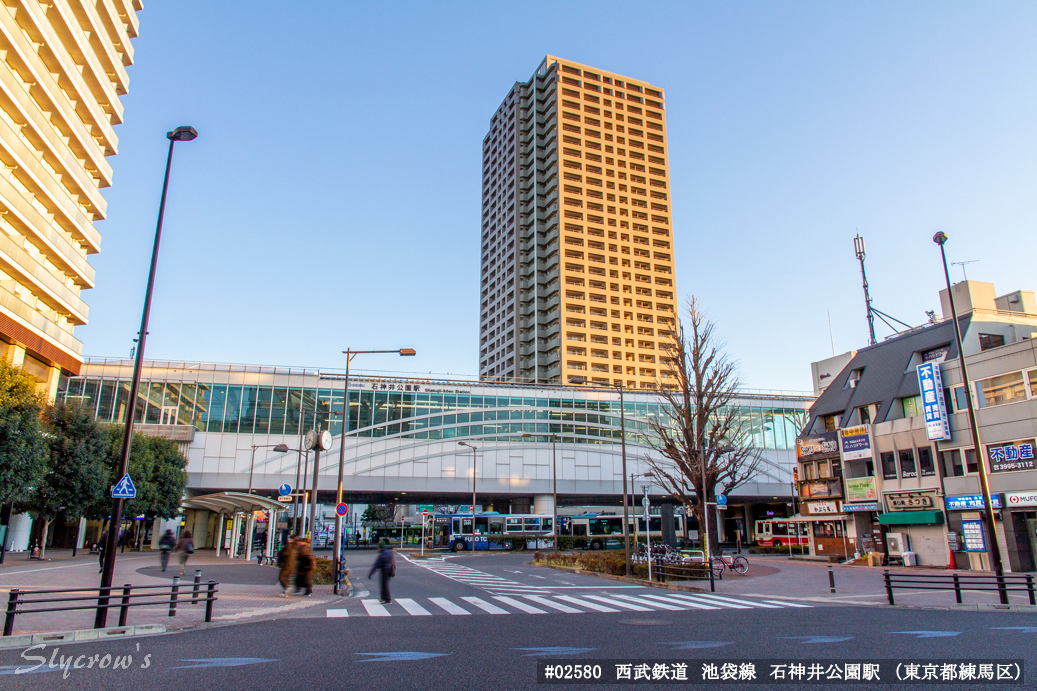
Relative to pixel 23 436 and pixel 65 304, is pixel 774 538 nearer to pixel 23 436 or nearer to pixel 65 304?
pixel 23 436

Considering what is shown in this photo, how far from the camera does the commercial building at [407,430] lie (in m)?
61.0

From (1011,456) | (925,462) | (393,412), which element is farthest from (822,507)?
Result: (393,412)

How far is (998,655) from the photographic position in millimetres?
9438

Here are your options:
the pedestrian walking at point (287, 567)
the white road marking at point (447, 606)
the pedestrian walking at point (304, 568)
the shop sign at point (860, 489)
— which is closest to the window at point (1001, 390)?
the shop sign at point (860, 489)

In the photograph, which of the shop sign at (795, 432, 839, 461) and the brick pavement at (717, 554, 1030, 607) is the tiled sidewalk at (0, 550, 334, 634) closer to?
the brick pavement at (717, 554, 1030, 607)

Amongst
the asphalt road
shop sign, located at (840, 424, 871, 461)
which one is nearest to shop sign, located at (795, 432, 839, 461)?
shop sign, located at (840, 424, 871, 461)

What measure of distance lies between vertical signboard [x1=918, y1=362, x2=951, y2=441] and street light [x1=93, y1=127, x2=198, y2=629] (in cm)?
3410

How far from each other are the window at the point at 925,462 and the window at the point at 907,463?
1.31ft

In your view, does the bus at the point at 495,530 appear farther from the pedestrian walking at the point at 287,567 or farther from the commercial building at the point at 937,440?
the pedestrian walking at the point at 287,567

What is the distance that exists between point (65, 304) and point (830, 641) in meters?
47.4

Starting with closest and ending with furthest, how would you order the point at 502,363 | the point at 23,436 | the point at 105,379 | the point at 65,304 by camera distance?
1. the point at 23,436
2. the point at 65,304
3. the point at 105,379
4. the point at 502,363

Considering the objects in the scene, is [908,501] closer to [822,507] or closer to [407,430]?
[822,507]

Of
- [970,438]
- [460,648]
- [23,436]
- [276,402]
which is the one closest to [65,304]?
[23,436]

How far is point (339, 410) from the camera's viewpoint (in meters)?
66.8
